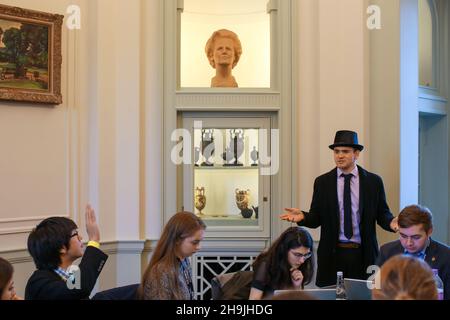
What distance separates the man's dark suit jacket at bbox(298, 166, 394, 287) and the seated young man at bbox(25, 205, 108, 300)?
1787 mm

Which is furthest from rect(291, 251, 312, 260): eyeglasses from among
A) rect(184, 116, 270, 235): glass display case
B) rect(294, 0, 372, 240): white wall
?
rect(184, 116, 270, 235): glass display case

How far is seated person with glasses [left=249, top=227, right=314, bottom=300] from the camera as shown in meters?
3.09

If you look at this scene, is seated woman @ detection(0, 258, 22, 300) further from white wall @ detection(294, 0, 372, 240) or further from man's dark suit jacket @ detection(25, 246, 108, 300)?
white wall @ detection(294, 0, 372, 240)

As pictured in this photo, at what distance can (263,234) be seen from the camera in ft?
18.5

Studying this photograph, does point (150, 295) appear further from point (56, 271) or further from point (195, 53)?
point (195, 53)

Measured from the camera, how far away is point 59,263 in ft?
9.18

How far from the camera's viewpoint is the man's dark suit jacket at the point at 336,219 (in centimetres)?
412

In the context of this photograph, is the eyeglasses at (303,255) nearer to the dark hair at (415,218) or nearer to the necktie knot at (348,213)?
the dark hair at (415,218)

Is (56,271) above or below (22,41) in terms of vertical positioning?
below

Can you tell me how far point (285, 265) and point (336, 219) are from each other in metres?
1.10

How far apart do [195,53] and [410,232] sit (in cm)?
325
